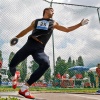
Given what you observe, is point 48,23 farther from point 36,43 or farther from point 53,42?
point 53,42

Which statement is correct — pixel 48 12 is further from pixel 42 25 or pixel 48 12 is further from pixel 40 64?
pixel 40 64

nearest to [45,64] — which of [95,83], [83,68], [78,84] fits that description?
[95,83]

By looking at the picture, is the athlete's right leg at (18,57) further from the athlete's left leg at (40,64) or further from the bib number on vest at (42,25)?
the bib number on vest at (42,25)

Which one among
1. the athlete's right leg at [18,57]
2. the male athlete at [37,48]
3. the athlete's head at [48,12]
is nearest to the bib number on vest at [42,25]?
the male athlete at [37,48]

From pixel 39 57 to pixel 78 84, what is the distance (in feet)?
78.6

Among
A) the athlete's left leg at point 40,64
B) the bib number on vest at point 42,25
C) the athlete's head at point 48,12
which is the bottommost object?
the athlete's left leg at point 40,64

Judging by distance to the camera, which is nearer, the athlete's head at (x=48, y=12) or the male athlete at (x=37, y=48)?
the male athlete at (x=37, y=48)

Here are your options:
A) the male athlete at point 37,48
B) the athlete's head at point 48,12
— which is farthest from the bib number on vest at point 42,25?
the athlete's head at point 48,12

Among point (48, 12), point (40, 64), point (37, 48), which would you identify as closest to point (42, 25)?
point (48, 12)

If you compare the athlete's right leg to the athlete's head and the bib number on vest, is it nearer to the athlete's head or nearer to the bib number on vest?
the bib number on vest

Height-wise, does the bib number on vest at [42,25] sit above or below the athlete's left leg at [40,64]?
above

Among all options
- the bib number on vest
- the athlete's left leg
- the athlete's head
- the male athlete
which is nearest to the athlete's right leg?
the male athlete

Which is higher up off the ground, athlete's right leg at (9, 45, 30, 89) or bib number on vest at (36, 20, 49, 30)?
bib number on vest at (36, 20, 49, 30)

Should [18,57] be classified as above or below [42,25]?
below
